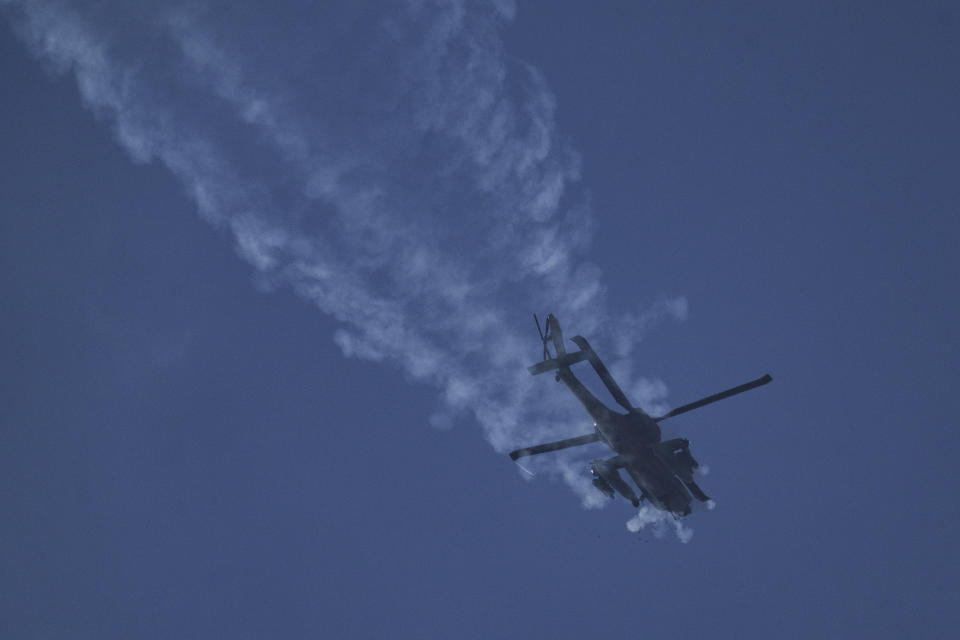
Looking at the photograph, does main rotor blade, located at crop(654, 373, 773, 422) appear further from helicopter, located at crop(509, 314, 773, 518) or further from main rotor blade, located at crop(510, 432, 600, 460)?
main rotor blade, located at crop(510, 432, 600, 460)

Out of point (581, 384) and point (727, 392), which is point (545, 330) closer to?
point (581, 384)

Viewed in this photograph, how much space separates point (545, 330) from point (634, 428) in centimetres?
606

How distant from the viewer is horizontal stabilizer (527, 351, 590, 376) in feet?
94.3

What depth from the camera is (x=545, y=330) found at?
3005 cm

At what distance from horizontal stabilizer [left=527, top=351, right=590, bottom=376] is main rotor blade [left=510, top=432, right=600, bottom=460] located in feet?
10.7

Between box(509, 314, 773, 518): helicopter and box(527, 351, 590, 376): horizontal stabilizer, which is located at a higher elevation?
box(527, 351, 590, 376): horizontal stabilizer

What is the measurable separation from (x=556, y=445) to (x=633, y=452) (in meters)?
3.25

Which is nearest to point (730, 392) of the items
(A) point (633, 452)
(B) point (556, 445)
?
(A) point (633, 452)

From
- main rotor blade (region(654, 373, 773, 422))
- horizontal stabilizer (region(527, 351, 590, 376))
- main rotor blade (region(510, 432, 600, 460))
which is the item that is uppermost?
horizontal stabilizer (region(527, 351, 590, 376))

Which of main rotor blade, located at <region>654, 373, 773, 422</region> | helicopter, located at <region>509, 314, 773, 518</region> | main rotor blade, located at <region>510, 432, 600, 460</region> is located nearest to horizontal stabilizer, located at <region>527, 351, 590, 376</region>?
helicopter, located at <region>509, 314, 773, 518</region>

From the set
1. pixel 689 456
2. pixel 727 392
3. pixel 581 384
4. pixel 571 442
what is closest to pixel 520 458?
pixel 571 442

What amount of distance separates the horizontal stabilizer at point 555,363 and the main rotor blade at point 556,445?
3.27 metres

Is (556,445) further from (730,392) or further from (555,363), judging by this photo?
(730,392)

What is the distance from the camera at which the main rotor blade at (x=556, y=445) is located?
2767cm
